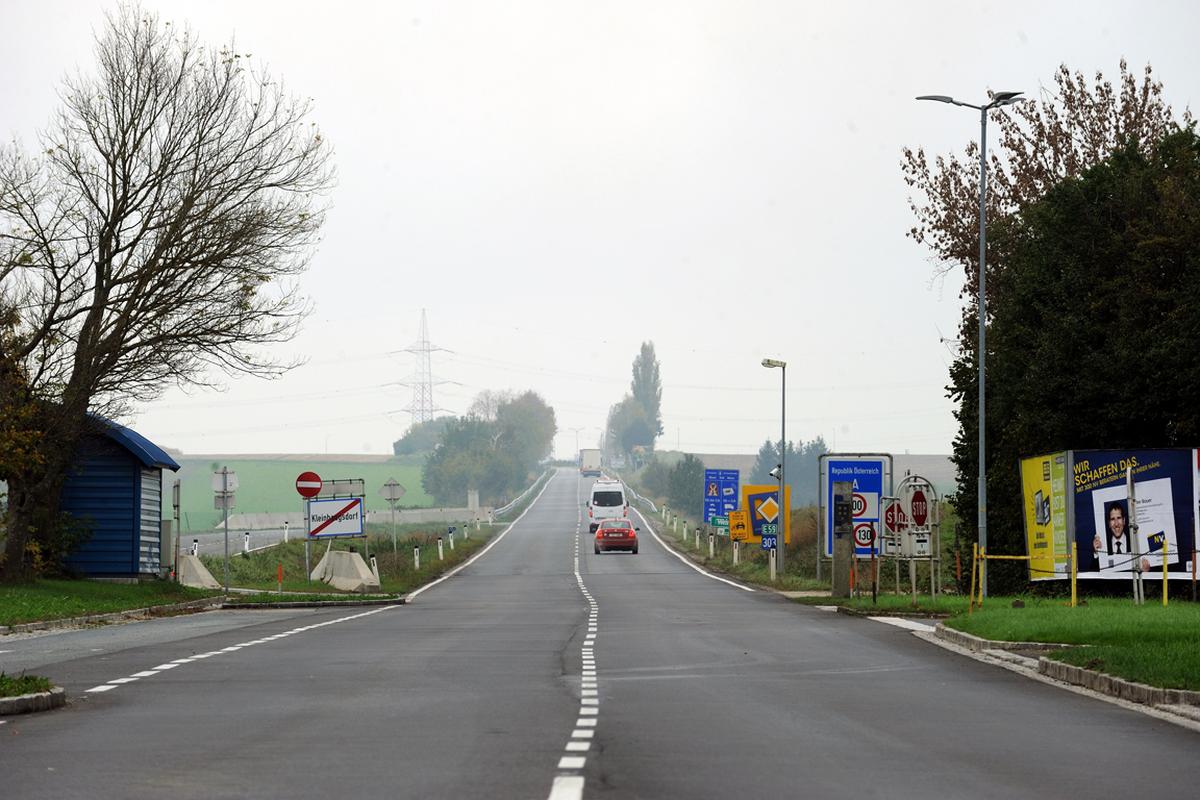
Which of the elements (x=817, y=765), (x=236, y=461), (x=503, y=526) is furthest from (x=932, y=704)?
(x=236, y=461)

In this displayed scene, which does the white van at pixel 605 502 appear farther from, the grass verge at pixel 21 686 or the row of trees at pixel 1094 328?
the grass verge at pixel 21 686

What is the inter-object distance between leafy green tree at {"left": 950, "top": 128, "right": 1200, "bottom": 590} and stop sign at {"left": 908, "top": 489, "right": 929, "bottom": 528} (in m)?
8.54

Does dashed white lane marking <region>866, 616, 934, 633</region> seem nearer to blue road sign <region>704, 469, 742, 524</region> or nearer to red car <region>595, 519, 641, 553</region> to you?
blue road sign <region>704, 469, 742, 524</region>

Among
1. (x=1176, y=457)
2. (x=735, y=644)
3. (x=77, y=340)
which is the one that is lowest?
(x=735, y=644)

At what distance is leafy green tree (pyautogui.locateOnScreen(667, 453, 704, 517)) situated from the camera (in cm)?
12206

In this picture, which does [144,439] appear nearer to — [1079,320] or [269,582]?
[269,582]

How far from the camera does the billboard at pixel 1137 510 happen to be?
3419 cm

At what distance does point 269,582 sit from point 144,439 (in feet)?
28.6

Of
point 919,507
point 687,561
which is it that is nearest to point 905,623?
point 919,507

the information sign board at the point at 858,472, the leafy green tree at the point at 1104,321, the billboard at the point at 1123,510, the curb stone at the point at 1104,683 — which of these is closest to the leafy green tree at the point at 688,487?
the information sign board at the point at 858,472

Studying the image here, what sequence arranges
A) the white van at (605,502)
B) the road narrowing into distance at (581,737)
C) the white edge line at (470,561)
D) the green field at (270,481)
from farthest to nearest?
the green field at (270,481) → the white van at (605,502) → the white edge line at (470,561) → the road narrowing into distance at (581,737)

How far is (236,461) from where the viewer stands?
17388 cm

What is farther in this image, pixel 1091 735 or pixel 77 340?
pixel 77 340

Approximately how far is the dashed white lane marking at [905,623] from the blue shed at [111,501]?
64.5 feet
